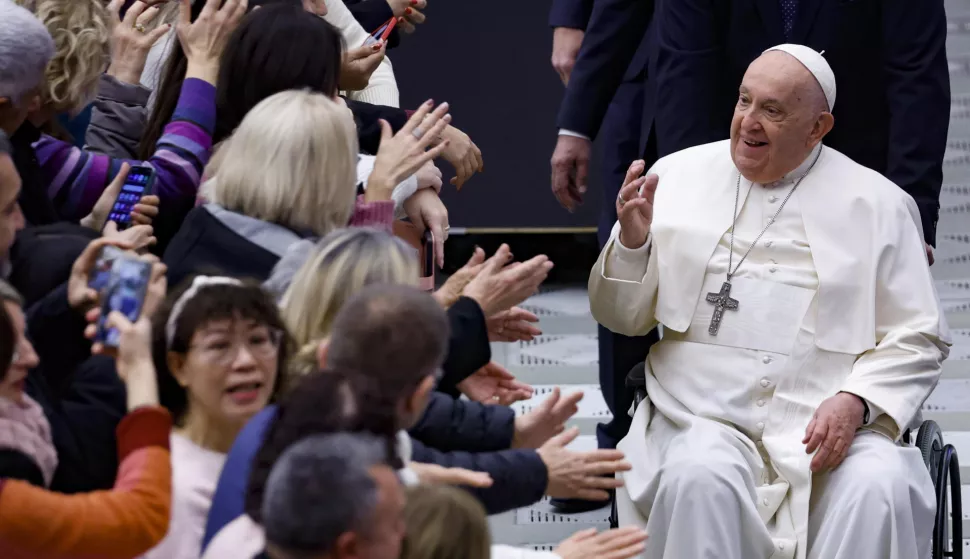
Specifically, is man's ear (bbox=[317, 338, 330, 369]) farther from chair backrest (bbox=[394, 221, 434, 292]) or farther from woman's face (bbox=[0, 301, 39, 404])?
chair backrest (bbox=[394, 221, 434, 292])

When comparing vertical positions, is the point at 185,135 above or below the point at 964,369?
above

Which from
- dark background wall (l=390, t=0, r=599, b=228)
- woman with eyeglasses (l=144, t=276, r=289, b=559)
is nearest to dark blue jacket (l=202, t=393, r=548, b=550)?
woman with eyeglasses (l=144, t=276, r=289, b=559)

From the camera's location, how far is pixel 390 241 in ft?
8.20

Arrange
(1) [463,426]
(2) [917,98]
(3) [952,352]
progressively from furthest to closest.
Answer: (3) [952,352] → (2) [917,98] → (1) [463,426]

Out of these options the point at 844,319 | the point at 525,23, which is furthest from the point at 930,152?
the point at 525,23

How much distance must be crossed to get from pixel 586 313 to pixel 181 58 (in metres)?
3.26

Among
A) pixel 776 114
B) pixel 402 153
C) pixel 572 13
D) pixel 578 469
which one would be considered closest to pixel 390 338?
pixel 578 469

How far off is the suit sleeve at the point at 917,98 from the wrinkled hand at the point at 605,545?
1.98m

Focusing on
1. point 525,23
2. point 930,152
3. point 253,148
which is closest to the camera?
point 253,148

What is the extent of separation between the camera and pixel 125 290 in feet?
7.68

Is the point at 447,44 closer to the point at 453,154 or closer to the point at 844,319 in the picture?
the point at 453,154

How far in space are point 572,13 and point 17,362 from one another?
3.19 m

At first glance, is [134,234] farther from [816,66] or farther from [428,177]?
[816,66]

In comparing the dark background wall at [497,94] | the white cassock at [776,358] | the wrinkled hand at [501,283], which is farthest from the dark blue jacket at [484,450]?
the dark background wall at [497,94]
